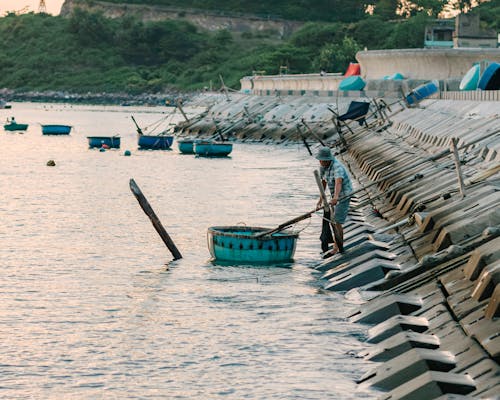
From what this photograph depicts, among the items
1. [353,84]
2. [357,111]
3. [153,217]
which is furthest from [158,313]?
[353,84]

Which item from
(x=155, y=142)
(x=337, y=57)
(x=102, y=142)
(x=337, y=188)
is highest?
(x=337, y=188)

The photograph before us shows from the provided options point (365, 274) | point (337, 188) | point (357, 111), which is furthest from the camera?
point (357, 111)

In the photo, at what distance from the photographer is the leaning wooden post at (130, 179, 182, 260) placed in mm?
26062

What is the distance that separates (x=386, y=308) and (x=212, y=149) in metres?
53.7

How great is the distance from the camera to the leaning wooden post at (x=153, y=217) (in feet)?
85.5

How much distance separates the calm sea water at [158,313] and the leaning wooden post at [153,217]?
0.34 meters

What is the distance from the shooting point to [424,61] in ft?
267

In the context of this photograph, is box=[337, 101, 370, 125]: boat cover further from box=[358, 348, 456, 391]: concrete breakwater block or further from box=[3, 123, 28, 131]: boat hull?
box=[358, 348, 456, 391]: concrete breakwater block

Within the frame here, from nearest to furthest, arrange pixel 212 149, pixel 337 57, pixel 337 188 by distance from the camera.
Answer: pixel 337 188, pixel 212 149, pixel 337 57

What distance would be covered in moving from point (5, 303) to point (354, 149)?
128 feet

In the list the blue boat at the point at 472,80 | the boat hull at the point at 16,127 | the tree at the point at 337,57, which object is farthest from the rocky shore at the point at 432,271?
the tree at the point at 337,57

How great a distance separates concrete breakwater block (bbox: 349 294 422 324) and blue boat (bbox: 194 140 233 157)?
51971mm

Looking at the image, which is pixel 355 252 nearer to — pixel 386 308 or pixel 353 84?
pixel 386 308

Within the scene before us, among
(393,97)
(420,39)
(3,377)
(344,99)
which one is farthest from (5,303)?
(420,39)
